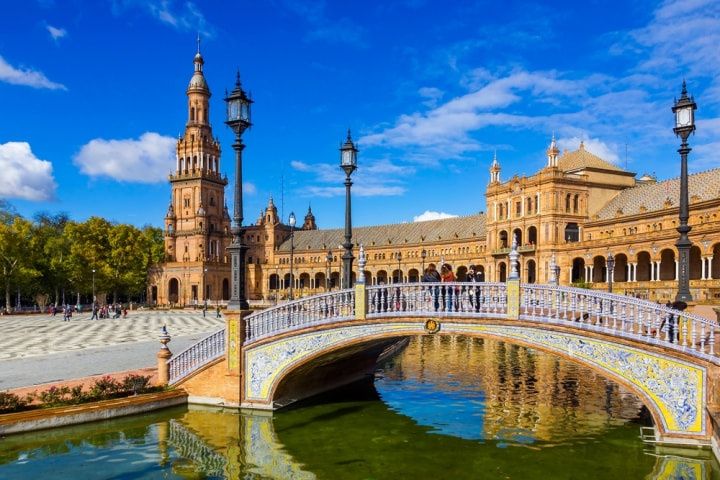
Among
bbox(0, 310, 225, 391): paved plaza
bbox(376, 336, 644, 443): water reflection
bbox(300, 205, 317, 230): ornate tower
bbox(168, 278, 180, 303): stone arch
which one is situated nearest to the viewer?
bbox(376, 336, 644, 443): water reflection

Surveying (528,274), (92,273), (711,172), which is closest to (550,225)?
(528,274)

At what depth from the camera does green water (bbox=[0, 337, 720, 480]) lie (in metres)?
11.9

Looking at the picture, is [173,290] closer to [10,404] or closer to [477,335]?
[10,404]

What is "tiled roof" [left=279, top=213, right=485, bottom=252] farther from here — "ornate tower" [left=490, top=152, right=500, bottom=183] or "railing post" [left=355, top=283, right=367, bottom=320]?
"railing post" [left=355, top=283, right=367, bottom=320]

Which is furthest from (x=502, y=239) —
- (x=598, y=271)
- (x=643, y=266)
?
(x=643, y=266)

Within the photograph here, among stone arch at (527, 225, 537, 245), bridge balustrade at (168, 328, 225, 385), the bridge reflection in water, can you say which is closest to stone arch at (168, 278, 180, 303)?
stone arch at (527, 225, 537, 245)

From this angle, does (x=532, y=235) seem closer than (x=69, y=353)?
No

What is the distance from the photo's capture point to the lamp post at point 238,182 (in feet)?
53.8

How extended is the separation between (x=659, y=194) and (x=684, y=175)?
57623mm

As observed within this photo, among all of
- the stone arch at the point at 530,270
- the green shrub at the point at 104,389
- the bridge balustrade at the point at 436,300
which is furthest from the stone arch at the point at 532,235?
the green shrub at the point at 104,389

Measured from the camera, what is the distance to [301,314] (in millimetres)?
16047

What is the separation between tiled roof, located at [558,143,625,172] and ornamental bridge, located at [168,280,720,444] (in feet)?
222

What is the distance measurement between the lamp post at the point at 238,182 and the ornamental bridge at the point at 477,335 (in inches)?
23.8

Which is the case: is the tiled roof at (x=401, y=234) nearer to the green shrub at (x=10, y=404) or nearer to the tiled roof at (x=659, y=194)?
the tiled roof at (x=659, y=194)
